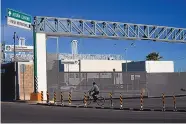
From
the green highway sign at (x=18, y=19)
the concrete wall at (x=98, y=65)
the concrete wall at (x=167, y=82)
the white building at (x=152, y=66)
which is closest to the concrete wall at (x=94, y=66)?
the concrete wall at (x=98, y=65)

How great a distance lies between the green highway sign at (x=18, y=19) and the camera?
31156 mm

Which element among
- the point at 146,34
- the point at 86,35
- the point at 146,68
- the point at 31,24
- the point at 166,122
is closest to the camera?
the point at 166,122

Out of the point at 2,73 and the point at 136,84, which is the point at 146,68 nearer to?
the point at 136,84

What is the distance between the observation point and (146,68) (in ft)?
290

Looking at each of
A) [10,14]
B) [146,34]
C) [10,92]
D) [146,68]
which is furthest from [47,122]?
[146,68]

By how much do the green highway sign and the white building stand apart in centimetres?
5628

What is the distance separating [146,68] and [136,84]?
44601 mm

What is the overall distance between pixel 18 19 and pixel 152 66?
6091 cm

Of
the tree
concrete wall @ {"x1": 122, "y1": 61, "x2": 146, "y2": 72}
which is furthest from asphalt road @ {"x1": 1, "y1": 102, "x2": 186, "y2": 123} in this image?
the tree

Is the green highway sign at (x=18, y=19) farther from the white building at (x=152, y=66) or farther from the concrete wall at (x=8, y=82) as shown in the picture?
the white building at (x=152, y=66)

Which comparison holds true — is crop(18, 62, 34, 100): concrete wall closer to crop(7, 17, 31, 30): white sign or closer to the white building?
crop(7, 17, 31, 30): white sign

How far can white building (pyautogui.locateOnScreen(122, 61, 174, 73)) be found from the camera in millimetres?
88250

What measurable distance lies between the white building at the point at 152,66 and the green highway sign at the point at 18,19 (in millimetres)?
56276

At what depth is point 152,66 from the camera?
293 ft
